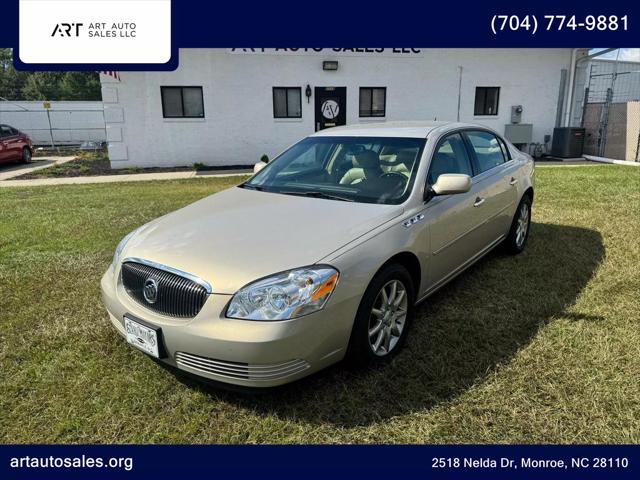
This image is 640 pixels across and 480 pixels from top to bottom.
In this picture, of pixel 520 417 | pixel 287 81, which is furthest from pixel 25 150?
pixel 520 417

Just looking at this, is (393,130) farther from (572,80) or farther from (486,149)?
(572,80)

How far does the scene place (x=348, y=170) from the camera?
3592 millimetres

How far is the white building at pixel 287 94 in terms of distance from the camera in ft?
48.0

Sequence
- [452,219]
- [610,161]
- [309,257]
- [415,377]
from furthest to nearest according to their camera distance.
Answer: [610,161] < [452,219] < [415,377] < [309,257]

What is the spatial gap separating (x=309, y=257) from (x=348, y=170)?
135 cm

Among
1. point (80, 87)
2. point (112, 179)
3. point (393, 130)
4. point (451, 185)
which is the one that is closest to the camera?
point (451, 185)

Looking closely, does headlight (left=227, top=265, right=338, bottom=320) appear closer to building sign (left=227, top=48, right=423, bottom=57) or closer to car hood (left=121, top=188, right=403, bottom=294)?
car hood (left=121, top=188, right=403, bottom=294)

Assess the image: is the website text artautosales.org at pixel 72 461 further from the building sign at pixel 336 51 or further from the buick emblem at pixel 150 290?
the building sign at pixel 336 51

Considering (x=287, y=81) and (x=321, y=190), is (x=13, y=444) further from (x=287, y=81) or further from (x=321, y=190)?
(x=287, y=81)

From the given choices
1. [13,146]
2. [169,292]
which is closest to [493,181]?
[169,292]

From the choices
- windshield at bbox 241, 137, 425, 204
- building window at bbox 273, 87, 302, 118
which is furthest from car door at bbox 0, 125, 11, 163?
windshield at bbox 241, 137, 425, 204

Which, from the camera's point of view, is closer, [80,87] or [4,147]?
[4,147]

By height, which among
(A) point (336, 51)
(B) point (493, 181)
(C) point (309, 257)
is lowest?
(C) point (309, 257)

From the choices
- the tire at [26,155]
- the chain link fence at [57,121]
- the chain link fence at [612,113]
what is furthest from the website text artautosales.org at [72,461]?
the chain link fence at [57,121]
